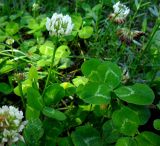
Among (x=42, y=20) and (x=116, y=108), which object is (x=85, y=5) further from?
(x=116, y=108)

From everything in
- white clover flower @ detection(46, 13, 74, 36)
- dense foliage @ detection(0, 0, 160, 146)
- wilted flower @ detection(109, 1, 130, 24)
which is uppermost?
white clover flower @ detection(46, 13, 74, 36)

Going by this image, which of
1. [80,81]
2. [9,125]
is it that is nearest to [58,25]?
[80,81]

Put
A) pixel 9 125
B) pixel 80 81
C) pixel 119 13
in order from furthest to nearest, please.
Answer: pixel 119 13 < pixel 80 81 < pixel 9 125

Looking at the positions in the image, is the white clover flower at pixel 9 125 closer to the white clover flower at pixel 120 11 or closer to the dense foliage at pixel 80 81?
the dense foliage at pixel 80 81

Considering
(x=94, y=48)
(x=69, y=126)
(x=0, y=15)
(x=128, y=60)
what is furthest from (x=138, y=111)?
(x=0, y=15)

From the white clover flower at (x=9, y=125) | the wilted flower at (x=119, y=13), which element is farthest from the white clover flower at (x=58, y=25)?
the wilted flower at (x=119, y=13)

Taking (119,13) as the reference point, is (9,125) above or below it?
below

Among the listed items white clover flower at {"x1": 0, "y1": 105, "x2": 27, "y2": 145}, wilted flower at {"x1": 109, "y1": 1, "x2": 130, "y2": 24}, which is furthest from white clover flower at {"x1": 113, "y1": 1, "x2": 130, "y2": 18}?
white clover flower at {"x1": 0, "y1": 105, "x2": 27, "y2": 145}

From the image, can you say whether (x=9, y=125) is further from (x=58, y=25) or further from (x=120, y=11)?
(x=120, y=11)

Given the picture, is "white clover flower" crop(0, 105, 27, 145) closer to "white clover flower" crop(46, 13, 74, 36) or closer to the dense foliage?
the dense foliage
